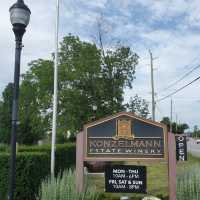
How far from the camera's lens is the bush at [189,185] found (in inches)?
365

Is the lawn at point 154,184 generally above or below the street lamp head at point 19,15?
below

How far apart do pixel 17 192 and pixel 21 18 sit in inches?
193

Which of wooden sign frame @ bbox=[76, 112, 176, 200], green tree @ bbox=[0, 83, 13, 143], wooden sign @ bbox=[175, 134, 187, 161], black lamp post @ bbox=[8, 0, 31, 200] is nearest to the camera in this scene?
black lamp post @ bbox=[8, 0, 31, 200]

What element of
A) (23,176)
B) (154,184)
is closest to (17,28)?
(23,176)

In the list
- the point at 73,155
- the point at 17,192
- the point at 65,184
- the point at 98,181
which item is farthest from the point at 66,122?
the point at 65,184

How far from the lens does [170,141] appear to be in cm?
1008

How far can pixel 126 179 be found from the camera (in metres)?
10.5

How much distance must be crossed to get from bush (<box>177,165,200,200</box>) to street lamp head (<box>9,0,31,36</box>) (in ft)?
15.1

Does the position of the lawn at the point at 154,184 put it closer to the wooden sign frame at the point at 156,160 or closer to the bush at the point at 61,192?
the wooden sign frame at the point at 156,160

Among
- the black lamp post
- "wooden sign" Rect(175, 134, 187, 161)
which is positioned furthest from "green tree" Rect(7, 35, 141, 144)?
the black lamp post

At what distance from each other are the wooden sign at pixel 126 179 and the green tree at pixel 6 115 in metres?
50.8

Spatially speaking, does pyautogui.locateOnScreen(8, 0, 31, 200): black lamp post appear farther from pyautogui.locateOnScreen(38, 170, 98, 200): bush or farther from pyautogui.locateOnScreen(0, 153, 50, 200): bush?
pyautogui.locateOnScreen(0, 153, 50, 200): bush

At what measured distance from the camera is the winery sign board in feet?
33.0

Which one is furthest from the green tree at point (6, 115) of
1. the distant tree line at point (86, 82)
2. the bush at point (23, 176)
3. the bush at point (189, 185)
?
the bush at point (189, 185)
